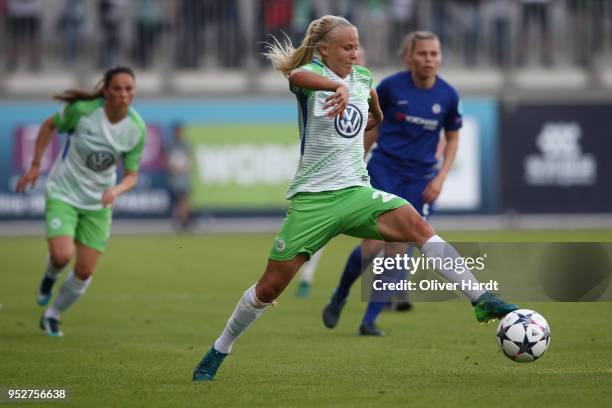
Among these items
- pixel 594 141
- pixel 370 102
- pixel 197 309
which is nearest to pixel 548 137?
pixel 594 141

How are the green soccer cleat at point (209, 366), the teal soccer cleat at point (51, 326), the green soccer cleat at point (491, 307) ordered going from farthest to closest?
the teal soccer cleat at point (51, 326) < the green soccer cleat at point (209, 366) < the green soccer cleat at point (491, 307)

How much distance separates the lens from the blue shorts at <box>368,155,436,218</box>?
10445 millimetres

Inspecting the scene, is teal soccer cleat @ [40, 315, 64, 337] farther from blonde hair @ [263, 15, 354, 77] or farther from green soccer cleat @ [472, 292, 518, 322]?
green soccer cleat @ [472, 292, 518, 322]

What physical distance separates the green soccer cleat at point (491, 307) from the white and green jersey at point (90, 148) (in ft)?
14.2

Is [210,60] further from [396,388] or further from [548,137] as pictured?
[396,388]

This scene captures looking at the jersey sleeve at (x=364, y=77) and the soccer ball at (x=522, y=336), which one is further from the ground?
the jersey sleeve at (x=364, y=77)

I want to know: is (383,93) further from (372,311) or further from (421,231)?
(421,231)

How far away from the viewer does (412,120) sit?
10.5 m

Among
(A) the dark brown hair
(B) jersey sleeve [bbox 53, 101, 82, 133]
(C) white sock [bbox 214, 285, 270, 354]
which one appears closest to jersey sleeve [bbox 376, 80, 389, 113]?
(A) the dark brown hair

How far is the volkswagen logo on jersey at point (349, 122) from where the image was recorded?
7.52 metres

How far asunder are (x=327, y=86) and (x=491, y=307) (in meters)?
1.66

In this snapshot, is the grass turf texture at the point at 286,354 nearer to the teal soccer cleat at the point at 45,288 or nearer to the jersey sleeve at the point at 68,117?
the teal soccer cleat at the point at 45,288

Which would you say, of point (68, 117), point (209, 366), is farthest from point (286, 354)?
point (68, 117)

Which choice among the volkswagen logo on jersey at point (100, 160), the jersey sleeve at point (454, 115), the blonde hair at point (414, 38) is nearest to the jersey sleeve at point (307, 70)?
the blonde hair at point (414, 38)
